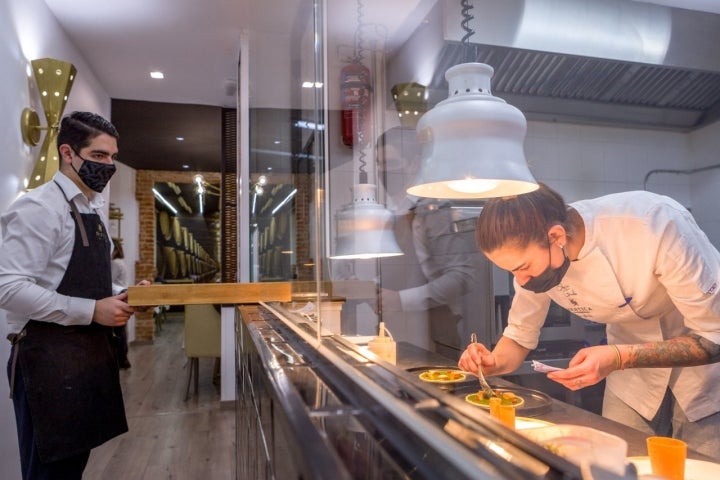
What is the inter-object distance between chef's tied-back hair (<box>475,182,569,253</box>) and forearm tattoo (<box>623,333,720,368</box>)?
389 mm

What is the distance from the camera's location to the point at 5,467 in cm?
247

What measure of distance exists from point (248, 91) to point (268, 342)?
345 cm

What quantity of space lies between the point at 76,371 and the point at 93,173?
2.40 feet

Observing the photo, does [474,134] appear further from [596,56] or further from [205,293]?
[596,56]

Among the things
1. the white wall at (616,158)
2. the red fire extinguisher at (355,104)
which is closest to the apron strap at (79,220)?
the red fire extinguisher at (355,104)

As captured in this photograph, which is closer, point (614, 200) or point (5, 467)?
point (614, 200)

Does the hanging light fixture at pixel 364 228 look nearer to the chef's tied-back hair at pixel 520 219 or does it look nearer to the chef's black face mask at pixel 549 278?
the chef's tied-back hair at pixel 520 219

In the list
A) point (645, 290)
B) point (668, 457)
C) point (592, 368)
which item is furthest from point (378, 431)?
point (645, 290)

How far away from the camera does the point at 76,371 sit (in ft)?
5.68

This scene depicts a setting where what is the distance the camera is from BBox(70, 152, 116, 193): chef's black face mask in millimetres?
1903

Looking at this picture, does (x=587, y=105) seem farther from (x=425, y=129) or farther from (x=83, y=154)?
(x=83, y=154)

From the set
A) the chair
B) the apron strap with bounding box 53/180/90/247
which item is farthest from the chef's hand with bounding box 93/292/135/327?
the chair

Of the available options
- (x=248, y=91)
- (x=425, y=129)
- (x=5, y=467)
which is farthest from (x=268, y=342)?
(x=248, y=91)

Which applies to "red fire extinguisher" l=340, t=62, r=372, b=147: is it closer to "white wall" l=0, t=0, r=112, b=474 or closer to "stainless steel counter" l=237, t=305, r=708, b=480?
"white wall" l=0, t=0, r=112, b=474
